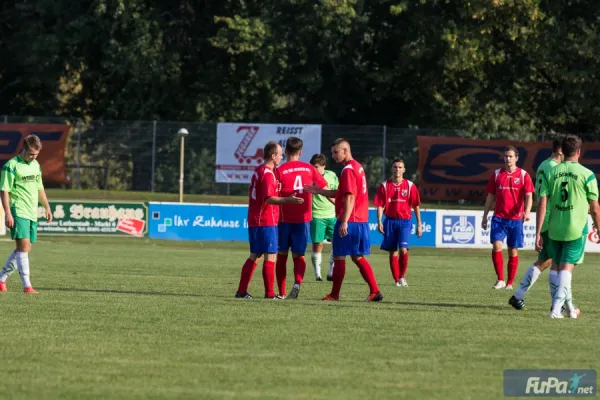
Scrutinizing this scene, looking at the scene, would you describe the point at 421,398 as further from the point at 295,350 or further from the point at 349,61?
the point at 349,61

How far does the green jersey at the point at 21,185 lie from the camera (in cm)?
1445

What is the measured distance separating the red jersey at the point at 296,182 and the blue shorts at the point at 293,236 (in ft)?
0.24

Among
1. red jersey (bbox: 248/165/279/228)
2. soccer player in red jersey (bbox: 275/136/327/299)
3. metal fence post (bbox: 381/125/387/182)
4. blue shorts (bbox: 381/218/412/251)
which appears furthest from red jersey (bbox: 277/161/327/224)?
metal fence post (bbox: 381/125/387/182)

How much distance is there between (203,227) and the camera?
1277 inches

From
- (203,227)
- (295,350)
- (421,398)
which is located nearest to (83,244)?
(203,227)

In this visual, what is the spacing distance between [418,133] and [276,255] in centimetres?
2341

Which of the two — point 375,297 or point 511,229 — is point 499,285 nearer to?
point 511,229

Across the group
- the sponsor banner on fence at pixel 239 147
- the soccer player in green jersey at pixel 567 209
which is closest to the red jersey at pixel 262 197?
the soccer player in green jersey at pixel 567 209

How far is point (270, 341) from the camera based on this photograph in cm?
1015

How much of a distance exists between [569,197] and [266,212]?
12.2ft

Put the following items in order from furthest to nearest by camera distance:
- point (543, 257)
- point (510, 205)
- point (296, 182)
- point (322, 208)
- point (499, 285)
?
point (322, 208)
point (510, 205)
point (499, 285)
point (296, 182)
point (543, 257)

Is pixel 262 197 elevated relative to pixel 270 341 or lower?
elevated

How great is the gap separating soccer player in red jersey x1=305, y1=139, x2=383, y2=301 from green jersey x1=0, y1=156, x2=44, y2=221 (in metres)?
3.49

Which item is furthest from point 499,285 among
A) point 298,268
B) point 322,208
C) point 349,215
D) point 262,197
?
point 262,197
